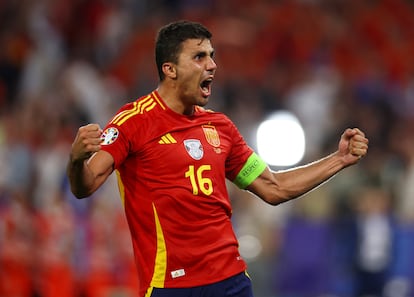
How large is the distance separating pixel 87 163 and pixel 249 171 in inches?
40.9

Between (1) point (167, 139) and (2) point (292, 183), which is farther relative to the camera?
(2) point (292, 183)

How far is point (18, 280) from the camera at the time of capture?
10.3 metres

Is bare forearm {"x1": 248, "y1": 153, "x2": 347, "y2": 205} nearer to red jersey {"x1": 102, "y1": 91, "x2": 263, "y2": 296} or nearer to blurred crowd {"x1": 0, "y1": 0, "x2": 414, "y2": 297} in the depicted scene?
red jersey {"x1": 102, "y1": 91, "x2": 263, "y2": 296}

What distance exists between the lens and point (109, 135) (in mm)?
5492

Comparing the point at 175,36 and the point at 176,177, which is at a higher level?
the point at 175,36

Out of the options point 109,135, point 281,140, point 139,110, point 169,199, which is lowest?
point 169,199

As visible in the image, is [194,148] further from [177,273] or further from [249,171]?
[177,273]

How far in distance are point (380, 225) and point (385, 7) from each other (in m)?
5.06

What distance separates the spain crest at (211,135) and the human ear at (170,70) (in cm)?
30

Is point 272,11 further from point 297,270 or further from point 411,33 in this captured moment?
point 297,270

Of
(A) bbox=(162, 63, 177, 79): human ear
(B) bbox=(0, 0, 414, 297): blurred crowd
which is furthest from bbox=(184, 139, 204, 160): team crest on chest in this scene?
(B) bbox=(0, 0, 414, 297): blurred crowd

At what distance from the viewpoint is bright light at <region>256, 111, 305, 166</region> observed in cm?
1159

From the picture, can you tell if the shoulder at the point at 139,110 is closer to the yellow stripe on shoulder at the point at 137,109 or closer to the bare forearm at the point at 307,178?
the yellow stripe on shoulder at the point at 137,109

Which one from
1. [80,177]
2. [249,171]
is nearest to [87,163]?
[80,177]
